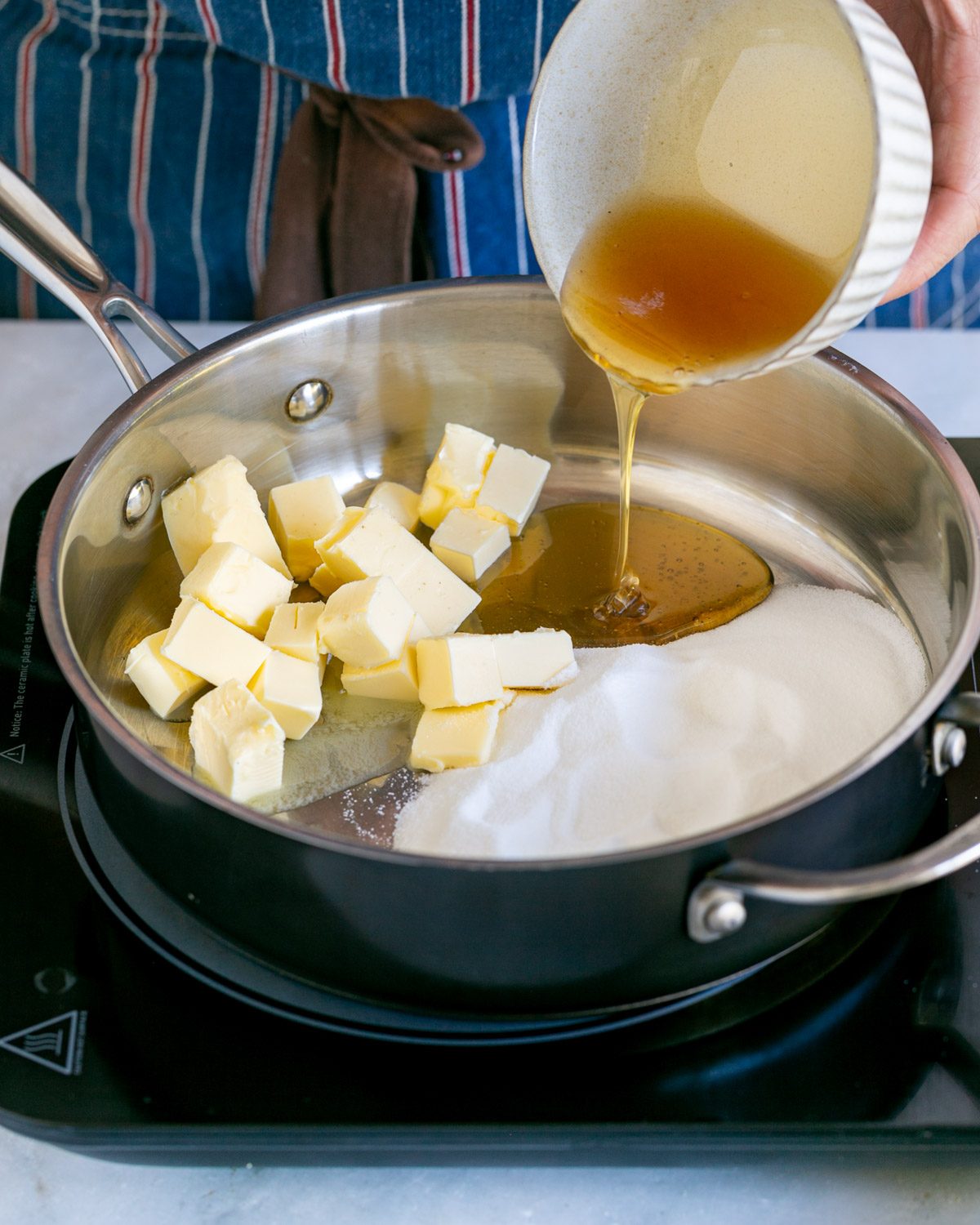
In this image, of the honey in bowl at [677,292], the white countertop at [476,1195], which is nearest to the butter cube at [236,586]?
the honey in bowl at [677,292]

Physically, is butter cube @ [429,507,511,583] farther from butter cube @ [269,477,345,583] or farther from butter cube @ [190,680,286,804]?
butter cube @ [190,680,286,804]

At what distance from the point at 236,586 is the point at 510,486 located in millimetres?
296

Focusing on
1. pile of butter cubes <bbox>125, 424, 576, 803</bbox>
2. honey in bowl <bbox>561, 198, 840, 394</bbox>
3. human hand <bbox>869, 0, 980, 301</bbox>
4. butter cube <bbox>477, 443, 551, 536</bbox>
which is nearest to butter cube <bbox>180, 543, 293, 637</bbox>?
pile of butter cubes <bbox>125, 424, 576, 803</bbox>

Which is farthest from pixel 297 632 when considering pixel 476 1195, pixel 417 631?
pixel 476 1195

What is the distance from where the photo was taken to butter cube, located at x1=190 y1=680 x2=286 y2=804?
38.1 inches

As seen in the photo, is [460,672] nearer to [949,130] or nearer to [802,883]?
[802,883]

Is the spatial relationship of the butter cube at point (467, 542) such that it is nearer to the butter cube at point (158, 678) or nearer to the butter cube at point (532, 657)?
the butter cube at point (532, 657)

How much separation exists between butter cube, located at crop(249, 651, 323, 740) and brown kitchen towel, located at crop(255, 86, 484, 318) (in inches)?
25.1

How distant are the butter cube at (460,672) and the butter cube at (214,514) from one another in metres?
0.21

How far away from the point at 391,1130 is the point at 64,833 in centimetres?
34

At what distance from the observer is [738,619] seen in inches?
45.0

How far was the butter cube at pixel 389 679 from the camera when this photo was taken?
1.06 m

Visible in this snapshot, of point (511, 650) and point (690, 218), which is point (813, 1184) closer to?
point (511, 650)

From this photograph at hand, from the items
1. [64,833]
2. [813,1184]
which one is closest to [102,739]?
[64,833]
